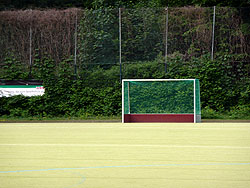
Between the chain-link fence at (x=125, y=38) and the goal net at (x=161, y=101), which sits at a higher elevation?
the chain-link fence at (x=125, y=38)

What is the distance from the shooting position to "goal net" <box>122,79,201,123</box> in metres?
Answer: 15.2

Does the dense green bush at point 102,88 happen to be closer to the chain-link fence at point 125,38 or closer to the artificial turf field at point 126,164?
the chain-link fence at point 125,38

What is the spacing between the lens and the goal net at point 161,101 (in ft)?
50.0

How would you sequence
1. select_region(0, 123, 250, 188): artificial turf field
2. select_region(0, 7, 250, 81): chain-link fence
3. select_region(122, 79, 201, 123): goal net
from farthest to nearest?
select_region(0, 7, 250, 81): chain-link fence
select_region(122, 79, 201, 123): goal net
select_region(0, 123, 250, 188): artificial turf field

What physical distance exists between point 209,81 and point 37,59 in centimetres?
739

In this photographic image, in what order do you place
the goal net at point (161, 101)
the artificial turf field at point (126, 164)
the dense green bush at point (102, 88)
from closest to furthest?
the artificial turf field at point (126, 164) < the goal net at point (161, 101) < the dense green bush at point (102, 88)

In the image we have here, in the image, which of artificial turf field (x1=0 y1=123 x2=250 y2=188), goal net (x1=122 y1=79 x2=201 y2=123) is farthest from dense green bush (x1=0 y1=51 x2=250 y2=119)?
artificial turf field (x1=0 y1=123 x2=250 y2=188)

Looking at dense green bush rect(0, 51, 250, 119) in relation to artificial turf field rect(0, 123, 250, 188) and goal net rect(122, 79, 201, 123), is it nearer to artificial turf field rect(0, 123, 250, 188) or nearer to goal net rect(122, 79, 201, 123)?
goal net rect(122, 79, 201, 123)

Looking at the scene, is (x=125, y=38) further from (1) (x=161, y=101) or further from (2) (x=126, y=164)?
(2) (x=126, y=164)

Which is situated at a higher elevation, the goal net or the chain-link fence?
the chain-link fence

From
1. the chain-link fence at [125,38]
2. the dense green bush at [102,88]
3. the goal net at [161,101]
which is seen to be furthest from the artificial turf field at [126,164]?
the chain-link fence at [125,38]

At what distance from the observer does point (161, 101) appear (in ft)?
53.0

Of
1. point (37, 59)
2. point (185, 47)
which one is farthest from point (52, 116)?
point (185, 47)

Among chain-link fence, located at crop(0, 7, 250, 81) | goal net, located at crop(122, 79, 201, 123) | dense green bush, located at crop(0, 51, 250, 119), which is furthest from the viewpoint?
chain-link fence, located at crop(0, 7, 250, 81)
